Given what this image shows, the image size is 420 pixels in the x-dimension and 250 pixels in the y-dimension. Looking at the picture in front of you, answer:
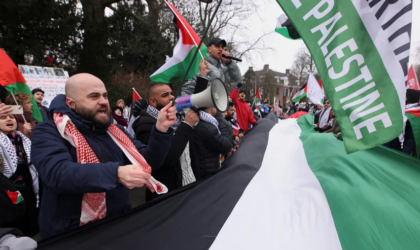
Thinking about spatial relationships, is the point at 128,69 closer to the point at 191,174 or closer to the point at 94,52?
the point at 94,52

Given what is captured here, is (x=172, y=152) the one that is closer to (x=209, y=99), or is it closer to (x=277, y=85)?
(x=209, y=99)

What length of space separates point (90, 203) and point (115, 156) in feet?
1.21

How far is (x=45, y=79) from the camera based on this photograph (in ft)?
28.0

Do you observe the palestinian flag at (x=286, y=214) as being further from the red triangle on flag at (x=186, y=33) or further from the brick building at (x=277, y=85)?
the brick building at (x=277, y=85)

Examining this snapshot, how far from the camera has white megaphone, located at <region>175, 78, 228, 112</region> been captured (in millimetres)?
2158

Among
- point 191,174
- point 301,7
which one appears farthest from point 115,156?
point 301,7

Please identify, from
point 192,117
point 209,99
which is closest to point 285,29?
point 192,117

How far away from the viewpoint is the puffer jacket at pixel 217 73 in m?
3.51

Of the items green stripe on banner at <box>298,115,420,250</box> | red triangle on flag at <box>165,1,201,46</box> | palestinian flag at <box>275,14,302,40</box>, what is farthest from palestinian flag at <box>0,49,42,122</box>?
palestinian flag at <box>275,14,302,40</box>

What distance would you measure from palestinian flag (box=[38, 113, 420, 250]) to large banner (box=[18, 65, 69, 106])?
304 inches

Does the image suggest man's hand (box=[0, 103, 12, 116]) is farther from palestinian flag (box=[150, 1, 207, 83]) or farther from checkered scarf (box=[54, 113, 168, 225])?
checkered scarf (box=[54, 113, 168, 225])

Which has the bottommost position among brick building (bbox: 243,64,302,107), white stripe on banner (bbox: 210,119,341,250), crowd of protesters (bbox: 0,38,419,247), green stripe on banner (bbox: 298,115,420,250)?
brick building (bbox: 243,64,302,107)

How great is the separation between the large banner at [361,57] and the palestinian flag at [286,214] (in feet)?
1.64

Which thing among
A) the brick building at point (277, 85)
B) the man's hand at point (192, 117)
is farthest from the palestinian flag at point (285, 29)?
the brick building at point (277, 85)
